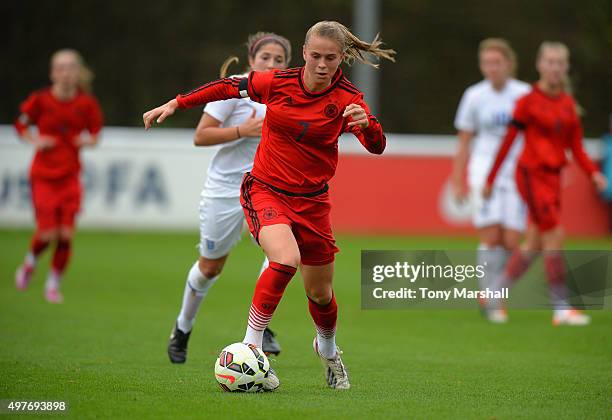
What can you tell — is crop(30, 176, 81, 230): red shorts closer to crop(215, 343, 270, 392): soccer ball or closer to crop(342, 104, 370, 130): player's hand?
crop(215, 343, 270, 392): soccer ball

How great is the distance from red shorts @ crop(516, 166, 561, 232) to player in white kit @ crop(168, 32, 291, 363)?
3594mm

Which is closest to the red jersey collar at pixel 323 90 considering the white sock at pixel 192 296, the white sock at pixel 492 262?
the white sock at pixel 192 296

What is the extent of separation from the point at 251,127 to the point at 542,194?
13.2 feet

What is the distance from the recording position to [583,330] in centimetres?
1077

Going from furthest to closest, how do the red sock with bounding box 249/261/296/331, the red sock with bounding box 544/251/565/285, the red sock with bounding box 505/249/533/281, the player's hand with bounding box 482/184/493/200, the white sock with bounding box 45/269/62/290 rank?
the white sock with bounding box 45/269/62/290 → the player's hand with bounding box 482/184/493/200 → the red sock with bounding box 505/249/533/281 → the red sock with bounding box 544/251/565/285 → the red sock with bounding box 249/261/296/331

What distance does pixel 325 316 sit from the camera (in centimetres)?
711

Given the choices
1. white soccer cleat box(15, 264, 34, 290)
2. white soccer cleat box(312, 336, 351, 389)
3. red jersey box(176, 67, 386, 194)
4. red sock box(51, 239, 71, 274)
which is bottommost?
white soccer cleat box(15, 264, 34, 290)

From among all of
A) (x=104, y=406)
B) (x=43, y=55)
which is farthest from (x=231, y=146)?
(x=43, y=55)

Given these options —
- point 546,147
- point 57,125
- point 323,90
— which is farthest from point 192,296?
point 57,125

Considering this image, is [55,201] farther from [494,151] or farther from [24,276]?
[494,151]

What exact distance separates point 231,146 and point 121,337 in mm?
2189

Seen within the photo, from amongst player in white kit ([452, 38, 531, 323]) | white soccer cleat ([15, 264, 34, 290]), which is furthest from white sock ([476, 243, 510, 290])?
white soccer cleat ([15, 264, 34, 290])

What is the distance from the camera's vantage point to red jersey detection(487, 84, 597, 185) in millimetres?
11062

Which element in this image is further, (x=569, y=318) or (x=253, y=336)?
(x=569, y=318)
